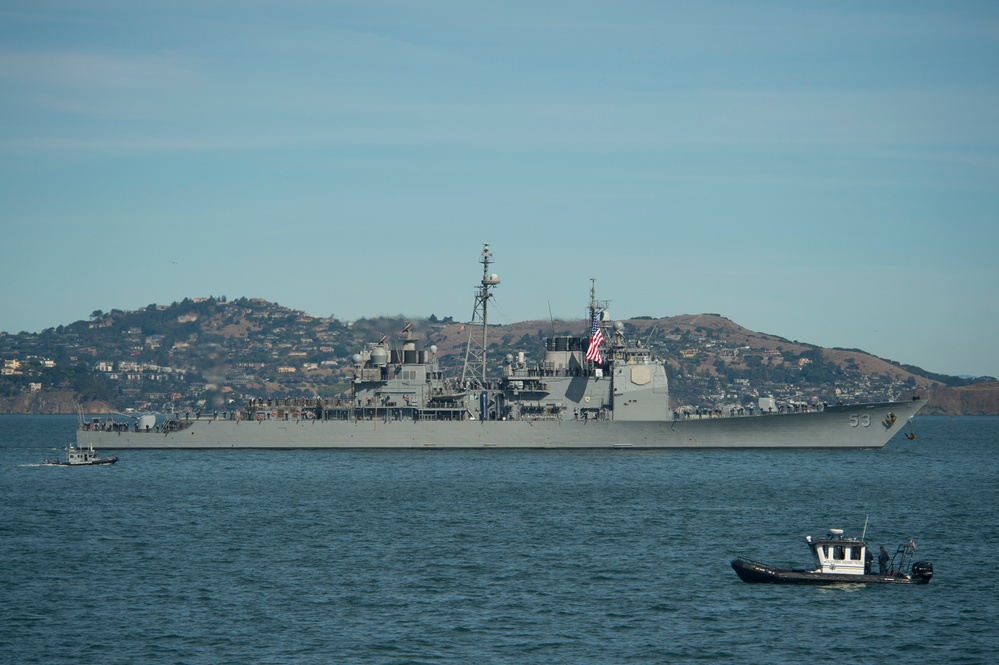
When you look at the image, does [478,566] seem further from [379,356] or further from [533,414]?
[379,356]

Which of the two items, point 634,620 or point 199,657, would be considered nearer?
point 199,657

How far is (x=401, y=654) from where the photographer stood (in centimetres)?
2450

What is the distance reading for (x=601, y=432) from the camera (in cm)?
6538

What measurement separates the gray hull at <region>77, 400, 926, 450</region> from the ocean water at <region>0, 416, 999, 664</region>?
617 centimetres

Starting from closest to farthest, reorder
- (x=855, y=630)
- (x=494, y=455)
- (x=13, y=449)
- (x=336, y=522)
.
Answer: (x=855, y=630) → (x=336, y=522) → (x=494, y=455) → (x=13, y=449)

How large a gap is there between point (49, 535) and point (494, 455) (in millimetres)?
30405

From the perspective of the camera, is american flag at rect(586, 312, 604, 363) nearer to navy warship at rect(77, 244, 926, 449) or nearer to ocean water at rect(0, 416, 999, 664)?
navy warship at rect(77, 244, 926, 449)

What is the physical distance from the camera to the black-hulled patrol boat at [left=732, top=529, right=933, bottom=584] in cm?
3045

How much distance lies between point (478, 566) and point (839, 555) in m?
10.1

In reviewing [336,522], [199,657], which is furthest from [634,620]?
[336,522]

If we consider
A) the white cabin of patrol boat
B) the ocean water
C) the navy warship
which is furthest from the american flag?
the white cabin of patrol boat

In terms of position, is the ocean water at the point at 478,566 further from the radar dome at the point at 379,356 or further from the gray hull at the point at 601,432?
the radar dome at the point at 379,356

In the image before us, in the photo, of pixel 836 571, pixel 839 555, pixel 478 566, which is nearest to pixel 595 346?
pixel 478 566

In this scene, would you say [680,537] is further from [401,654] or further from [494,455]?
[494,455]
